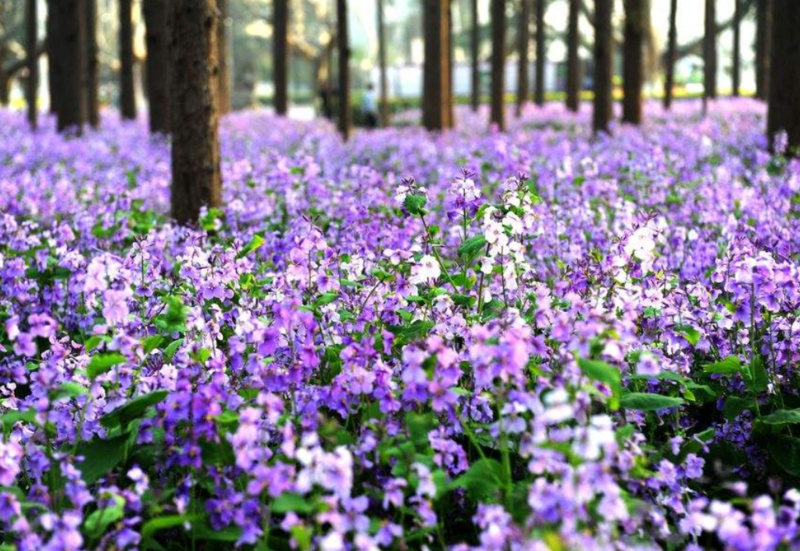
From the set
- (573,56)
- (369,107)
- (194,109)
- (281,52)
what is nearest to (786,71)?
(194,109)

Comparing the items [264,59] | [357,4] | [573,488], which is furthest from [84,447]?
[264,59]

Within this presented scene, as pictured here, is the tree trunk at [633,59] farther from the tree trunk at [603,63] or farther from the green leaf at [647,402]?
→ the green leaf at [647,402]

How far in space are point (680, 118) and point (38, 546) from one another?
22.0 metres

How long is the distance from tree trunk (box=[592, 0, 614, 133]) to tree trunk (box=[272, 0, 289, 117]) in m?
9.16

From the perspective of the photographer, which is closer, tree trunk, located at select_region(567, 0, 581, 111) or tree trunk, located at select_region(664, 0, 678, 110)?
tree trunk, located at select_region(664, 0, 678, 110)

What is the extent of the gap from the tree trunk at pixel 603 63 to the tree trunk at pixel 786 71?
4.87m

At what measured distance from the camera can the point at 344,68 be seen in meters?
17.5

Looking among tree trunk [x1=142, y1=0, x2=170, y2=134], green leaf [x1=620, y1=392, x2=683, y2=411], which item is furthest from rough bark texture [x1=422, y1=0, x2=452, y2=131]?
green leaf [x1=620, y1=392, x2=683, y2=411]

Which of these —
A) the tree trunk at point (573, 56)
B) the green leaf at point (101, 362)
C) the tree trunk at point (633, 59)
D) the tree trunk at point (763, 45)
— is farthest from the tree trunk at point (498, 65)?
the green leaf at point (101, 362)

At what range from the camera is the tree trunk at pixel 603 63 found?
56.5 feet

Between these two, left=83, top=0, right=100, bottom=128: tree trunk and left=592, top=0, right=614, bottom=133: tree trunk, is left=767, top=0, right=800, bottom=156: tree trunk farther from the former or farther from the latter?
left=83, top=0, right=100, bottom=128: tree trunk

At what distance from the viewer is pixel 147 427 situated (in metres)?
3.32

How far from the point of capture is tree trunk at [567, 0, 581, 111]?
989 inches

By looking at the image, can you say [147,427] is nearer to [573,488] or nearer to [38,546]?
[38,546]
